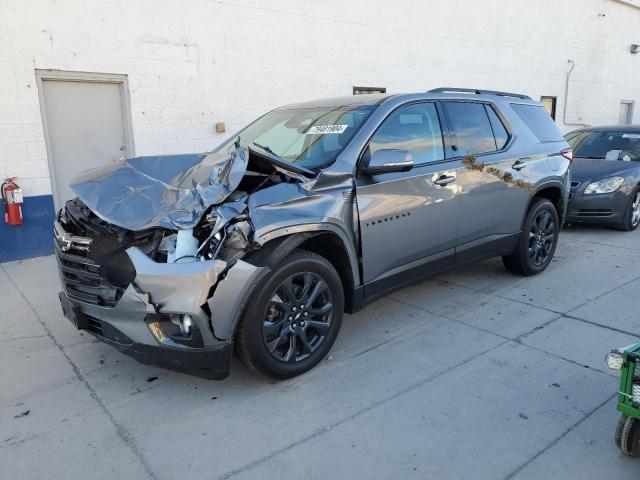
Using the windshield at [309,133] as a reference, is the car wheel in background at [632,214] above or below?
below

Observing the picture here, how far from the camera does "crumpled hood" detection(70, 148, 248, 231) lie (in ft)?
10.0

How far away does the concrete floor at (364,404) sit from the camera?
268cm

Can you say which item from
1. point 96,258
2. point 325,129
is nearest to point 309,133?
point 325,129

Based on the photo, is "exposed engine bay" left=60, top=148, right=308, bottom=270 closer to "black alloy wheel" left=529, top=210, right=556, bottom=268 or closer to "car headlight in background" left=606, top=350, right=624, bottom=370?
A: "car headlight in background" left=606, top=350, right=624, bottom=370

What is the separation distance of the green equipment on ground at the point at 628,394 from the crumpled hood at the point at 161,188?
2.29 meters

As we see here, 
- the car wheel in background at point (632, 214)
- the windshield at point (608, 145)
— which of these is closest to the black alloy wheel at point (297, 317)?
the car wheel in background at point (632, 214)

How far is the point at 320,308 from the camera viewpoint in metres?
3.52

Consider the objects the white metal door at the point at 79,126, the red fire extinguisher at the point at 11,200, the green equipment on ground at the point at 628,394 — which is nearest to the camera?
the green equipment on ground at the point at 628,394

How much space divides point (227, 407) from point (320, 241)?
1.25 m

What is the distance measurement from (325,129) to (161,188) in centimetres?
137

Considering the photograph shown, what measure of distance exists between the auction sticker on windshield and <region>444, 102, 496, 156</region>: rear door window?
1123 mm

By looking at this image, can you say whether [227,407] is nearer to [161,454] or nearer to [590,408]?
[161,454]

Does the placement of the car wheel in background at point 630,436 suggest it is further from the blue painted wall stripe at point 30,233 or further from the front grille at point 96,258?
the blue painted wall stripe at point 30,233

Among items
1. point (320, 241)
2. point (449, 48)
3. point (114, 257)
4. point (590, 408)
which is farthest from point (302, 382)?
point (449, 48)
